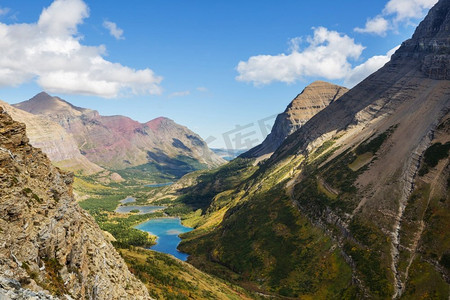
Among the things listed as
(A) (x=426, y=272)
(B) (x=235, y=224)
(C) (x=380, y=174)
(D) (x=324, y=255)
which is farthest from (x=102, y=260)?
(B) (x=235, y=224)

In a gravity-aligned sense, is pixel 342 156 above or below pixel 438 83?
below

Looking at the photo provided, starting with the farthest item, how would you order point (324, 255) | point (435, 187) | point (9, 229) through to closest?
1. point (324, 255)
2. point (435, 187)
3. point (9, 229)

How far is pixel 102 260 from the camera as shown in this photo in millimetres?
43344

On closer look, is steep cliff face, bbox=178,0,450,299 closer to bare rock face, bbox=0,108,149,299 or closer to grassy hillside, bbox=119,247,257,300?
grassy hillside, bbox=119,247,257,300

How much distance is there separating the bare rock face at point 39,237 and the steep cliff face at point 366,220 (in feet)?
276

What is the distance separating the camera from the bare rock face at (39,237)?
2434cm

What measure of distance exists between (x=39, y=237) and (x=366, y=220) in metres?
115

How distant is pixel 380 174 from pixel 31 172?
137 metres

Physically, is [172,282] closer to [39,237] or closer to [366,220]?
[39,237]

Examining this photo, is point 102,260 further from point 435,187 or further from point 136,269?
point 435,187

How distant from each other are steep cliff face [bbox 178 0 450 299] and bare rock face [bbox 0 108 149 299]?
276 ft

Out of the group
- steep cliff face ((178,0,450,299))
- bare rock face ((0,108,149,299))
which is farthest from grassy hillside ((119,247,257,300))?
bare rock face ((0,108,149,299))

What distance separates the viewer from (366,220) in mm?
114938

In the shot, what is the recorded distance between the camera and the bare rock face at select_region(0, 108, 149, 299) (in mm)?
24344
